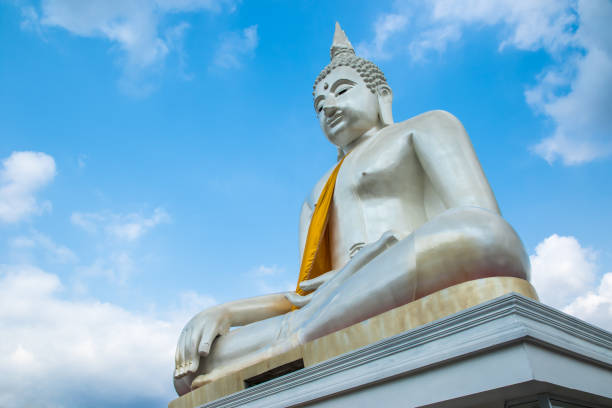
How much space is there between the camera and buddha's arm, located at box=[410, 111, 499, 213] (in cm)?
361

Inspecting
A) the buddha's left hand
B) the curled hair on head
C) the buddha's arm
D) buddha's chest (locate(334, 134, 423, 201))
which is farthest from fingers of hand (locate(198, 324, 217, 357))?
the curled hair on head

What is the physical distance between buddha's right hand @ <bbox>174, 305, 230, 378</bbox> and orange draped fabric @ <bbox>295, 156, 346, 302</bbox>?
2.19ft

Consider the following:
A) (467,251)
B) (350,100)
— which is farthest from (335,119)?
(467,251)

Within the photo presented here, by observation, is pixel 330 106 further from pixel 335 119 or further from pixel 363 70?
pixel 363 70

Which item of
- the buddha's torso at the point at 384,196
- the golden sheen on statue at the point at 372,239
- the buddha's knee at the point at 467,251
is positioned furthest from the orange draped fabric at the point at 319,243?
the buddha's knee at the point at 467,251

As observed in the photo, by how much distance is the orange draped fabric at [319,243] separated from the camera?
4.29m

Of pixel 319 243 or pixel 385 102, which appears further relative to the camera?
pixel 385 102

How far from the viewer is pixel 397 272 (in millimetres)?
2709

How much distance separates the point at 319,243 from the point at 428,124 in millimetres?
1252

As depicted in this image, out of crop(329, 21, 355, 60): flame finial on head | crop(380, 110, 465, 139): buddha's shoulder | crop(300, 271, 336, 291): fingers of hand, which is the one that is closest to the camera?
crop(300, 271, 336, 291): fingers of hand

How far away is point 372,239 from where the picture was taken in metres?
4.11

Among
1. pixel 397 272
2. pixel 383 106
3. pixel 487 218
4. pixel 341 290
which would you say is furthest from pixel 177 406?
pixel 383 106

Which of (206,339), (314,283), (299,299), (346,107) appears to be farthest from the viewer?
(346,107)

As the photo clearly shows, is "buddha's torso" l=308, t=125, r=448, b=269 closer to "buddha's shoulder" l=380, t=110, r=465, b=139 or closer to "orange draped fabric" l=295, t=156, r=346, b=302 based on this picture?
"buddha's shoulder" l=380, t=110, r=465, b=139
